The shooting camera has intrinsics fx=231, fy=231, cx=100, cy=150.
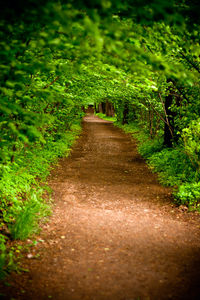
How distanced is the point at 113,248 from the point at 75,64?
3188 mm

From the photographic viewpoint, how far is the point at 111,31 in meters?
2.39

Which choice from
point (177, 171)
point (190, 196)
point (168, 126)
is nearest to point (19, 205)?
point (190, 196)

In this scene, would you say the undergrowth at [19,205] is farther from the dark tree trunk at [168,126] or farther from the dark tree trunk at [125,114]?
the dark tree trunk at [125,114]

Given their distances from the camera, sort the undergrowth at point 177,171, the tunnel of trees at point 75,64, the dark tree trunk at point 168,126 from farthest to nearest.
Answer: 1. the dark tree trunk at point 168,126
2. the undergrowth at point 177,171
3. the tunnel of trees at point 75,64

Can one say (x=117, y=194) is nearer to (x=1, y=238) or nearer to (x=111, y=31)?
(x=1, y=238)

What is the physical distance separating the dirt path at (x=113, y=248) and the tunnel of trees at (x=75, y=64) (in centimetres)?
56

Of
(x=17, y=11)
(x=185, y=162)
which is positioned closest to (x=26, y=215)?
(x=17, y=11)

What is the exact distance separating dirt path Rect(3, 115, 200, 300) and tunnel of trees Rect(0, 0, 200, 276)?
0.56 meters

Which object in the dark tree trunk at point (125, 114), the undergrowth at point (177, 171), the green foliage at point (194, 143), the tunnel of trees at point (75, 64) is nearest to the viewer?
the tunnel of trees at point (75, 64)

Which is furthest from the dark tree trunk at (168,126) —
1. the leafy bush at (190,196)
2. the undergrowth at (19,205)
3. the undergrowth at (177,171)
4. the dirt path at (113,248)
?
the undergrowth at (19,205)

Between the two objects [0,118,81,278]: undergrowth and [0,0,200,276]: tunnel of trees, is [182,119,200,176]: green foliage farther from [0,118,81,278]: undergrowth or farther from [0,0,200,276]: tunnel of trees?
[0,118,81,278]: undergrowth

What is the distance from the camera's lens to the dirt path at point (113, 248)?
3.19 meters

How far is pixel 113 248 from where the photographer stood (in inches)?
165

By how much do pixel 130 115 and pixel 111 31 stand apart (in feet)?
76.8
